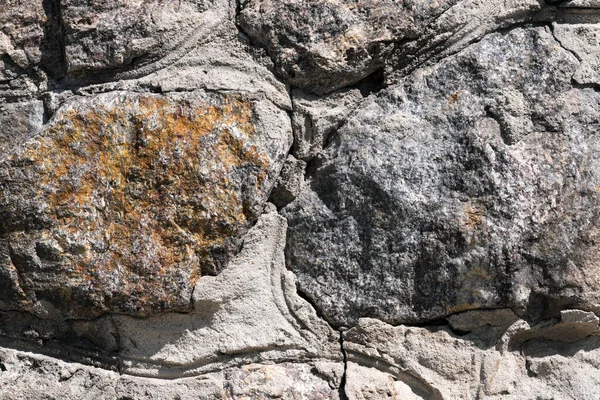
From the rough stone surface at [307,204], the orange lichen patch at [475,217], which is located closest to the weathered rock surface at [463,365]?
the rough stone surface at [307,204]

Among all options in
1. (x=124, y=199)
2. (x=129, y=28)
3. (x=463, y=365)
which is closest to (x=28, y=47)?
(x=129, y=28)

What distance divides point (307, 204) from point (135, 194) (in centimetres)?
31

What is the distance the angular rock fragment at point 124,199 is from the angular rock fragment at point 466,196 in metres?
0.18

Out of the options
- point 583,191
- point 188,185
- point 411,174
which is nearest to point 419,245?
point 411,174

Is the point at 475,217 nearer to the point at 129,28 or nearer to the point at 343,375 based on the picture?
the point at 343,375

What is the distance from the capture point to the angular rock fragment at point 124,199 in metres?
1.28

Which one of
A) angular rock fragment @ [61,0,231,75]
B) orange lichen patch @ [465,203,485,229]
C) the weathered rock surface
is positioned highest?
angular rock fragment @ [61,0,231,75]

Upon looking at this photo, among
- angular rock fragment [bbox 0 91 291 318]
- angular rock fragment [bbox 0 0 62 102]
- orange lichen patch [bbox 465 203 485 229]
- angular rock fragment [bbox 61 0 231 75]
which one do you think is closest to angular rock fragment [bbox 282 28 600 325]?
orange lichen patch [bbox 465 203 485 229]

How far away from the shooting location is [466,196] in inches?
50.1

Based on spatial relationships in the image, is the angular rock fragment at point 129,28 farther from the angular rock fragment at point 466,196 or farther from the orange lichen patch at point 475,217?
the orange lichen patch at point 475,217

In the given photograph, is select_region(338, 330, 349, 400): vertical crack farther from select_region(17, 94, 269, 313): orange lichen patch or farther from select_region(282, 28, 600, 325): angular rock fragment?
select_region(17, 94, 269, 313): orange lichen patch

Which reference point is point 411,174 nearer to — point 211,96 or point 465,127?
point 465,127

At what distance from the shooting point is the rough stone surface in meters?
1.28

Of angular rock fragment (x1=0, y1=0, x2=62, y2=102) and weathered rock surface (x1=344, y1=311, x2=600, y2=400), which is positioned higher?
angular rock fragment (x1=0, y1=0, x2=62, y2=102)
